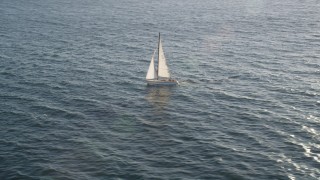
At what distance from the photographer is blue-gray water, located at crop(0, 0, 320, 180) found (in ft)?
237

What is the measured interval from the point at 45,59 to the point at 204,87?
52839 millimetres

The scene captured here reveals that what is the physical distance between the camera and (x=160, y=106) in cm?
9862

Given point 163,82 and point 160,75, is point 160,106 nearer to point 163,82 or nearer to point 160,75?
point 163,82

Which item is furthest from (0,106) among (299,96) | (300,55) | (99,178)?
(300,55)

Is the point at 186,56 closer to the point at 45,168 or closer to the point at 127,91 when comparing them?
the point at 127,91

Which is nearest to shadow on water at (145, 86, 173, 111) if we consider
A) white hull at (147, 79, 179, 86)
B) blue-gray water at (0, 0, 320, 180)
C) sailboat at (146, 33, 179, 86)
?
blue-gray water at (0, 0, 320, 180)

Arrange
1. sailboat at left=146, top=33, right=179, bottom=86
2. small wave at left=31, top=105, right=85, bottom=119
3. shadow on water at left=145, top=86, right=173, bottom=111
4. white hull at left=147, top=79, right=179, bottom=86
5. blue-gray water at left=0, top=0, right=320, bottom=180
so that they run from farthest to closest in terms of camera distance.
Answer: sailboat at left=146, top=33, right=179, bottom=86 < white hull at left=147, top=79, right=179, bottom=86 < shadow on water at left=145, top=86, right=173, bottom=111 < small wave at left=31, top=105, right=85, bottom=119 < blue-gray water at left=0, top=0, right=320, bottom=180

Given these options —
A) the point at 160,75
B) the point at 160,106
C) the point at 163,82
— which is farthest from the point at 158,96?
the point at 160,75

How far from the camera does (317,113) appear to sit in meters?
92.3

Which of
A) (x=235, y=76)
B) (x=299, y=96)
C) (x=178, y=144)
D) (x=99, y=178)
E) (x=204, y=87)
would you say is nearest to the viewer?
(x=99, y=178)

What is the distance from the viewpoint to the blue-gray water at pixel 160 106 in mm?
72188

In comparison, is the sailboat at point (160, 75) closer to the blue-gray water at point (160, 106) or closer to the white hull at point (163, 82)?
the white hull at point (163, 82)

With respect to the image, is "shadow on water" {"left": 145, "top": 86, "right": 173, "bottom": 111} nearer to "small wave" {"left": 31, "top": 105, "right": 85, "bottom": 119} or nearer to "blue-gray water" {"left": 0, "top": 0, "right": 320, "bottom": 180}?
"blue-gray water" {"left": 0, "top": 0, "right": 320, "bottom": 180}

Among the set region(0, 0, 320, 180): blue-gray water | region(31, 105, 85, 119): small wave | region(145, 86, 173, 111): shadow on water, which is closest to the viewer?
region(0, 0, 320, 180): blue-gray water
